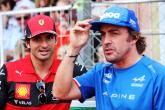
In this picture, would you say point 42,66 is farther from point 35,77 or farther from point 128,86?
point 128,86

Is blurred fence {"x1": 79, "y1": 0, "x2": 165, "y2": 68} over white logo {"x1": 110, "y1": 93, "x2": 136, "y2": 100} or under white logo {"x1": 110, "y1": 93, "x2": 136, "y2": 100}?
over

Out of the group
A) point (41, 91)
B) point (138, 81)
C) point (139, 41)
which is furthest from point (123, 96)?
point (41, 91)

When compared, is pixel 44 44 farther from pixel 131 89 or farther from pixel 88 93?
pixel 131 89

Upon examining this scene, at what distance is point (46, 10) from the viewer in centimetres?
614

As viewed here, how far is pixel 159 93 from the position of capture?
3211 millimetres

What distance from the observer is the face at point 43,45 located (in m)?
4.19

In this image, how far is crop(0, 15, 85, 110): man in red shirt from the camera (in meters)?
4.16

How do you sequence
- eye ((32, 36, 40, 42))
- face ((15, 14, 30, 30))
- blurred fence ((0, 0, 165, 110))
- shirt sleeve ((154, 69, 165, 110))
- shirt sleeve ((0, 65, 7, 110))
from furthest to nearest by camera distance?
face ((15, 14, 30, 30)), blurred fence ((0, 0, 165, 110)), eye ((32, 36, 40, 42)), shirt sleeve ((0, 65, 7, 110)), shirt sleeve ((154, 69, 165, 110))

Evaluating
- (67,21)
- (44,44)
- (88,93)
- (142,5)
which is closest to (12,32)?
(67,21)

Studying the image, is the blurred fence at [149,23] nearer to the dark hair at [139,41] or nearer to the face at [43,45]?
the face at [43,45]

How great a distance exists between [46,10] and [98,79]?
9.04 feet

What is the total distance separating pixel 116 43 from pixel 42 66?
3.86 feet

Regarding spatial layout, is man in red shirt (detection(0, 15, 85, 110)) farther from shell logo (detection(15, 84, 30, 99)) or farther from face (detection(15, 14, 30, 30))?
face (detection(15, 14, 30, 30))

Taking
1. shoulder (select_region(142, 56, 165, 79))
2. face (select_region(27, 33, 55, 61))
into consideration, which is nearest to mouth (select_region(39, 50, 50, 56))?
face (select_region(27, 33, 55, 61))
